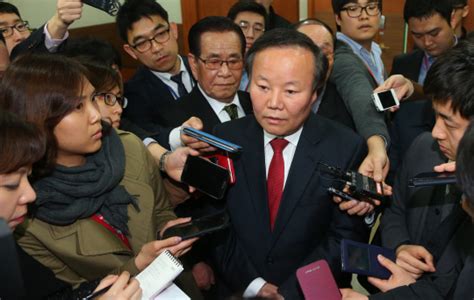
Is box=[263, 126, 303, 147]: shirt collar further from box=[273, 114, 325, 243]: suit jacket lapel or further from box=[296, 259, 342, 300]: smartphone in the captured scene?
box=[296, 259, 342, 300]: smartphone

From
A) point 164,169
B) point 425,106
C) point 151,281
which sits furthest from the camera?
point 425,106

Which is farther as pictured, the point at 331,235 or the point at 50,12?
the point at 50,12

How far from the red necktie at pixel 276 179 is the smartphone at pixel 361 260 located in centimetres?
28

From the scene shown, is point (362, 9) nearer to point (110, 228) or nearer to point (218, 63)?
point (218, 63)

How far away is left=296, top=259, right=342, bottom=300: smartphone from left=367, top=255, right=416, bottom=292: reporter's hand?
0.52ft

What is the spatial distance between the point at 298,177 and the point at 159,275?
0.58 metres

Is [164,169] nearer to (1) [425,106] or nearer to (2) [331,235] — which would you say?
(2) [331,235]

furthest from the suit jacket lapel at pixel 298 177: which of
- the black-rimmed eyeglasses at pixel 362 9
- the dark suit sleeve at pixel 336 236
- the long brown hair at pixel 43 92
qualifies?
the black-rimmed eyeglasses at pixel 362 9

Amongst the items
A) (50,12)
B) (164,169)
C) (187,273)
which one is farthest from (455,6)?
(50,12)

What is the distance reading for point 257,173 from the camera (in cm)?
161

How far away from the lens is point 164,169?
6.02ft

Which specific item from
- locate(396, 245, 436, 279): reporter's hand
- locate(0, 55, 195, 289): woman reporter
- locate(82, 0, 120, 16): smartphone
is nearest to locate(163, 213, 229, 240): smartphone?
locate(0, 55, 195, 289): woman reporter

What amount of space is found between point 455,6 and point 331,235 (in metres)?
1.84

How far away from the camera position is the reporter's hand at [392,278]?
142cm
